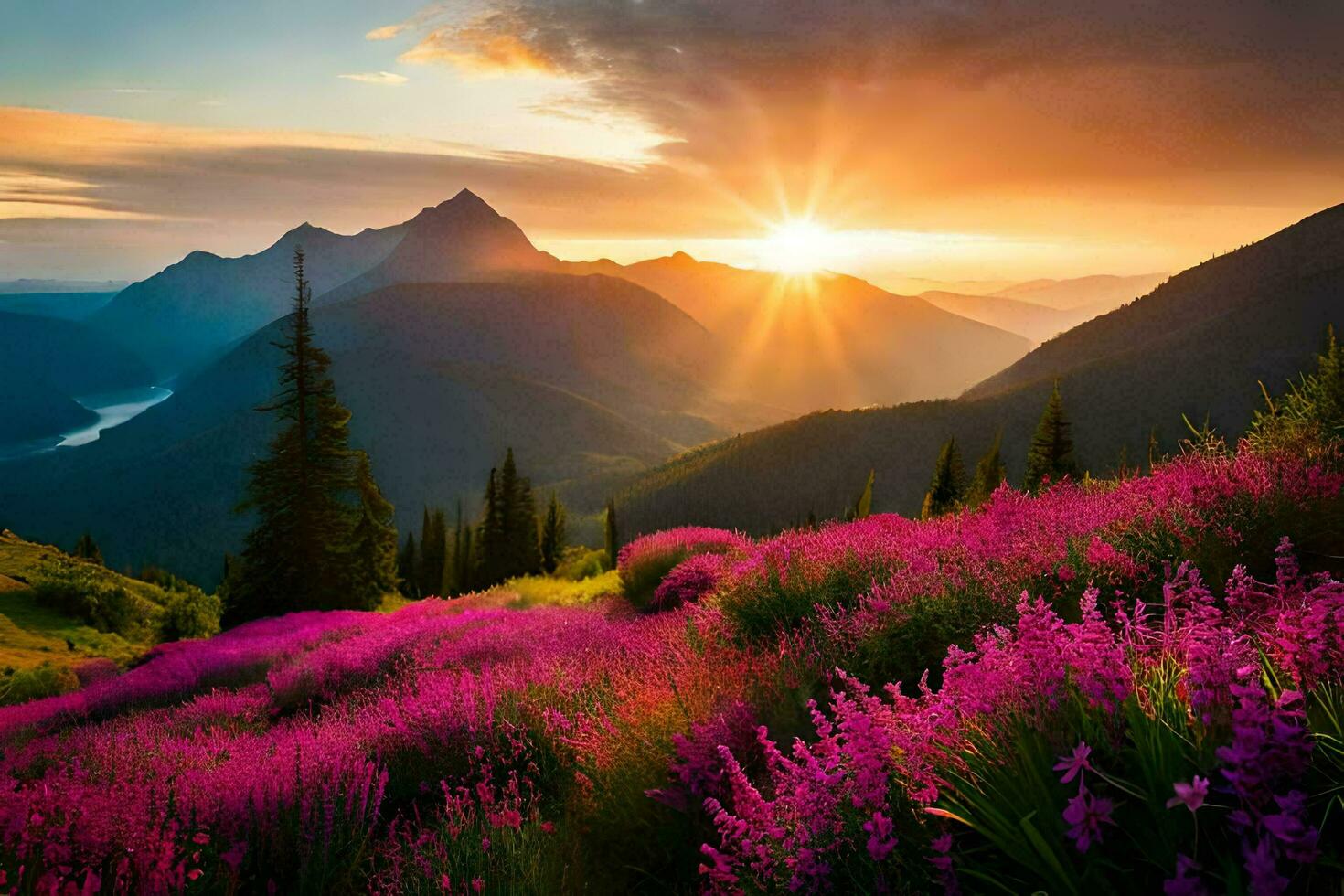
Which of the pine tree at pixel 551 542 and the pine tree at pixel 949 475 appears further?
the pine tree at pixel 551 542

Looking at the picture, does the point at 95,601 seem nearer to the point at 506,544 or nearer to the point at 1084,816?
the point at 1084,816

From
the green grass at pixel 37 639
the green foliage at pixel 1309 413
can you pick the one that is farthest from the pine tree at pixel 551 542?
the green foliage at pixel 1309 413

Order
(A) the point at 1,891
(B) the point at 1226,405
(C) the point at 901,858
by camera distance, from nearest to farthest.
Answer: (C) the point at 901,858
(A) the point at 1,891
(B) the point at 1226,405

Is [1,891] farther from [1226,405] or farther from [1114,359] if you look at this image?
[1114,359]

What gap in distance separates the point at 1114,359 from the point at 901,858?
601 feet

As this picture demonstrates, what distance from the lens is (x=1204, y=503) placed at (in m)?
5.66

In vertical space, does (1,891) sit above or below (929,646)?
below

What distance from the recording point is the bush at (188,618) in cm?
2492

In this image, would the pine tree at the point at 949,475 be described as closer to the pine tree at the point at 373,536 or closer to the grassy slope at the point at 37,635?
the pine tree at the point at 373,536

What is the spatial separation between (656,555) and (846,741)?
39.6 ft

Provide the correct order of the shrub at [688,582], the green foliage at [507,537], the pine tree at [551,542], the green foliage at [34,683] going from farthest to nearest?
the pine tree at [551,542] < the green foliage at [507,537] < the green foliage at [34,683] < the shrub at [688,582]

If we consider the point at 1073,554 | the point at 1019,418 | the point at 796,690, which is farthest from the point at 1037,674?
the point at 1019,418

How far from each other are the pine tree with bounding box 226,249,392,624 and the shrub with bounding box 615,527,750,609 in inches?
641

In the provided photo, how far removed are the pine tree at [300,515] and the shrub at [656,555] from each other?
53.4ft
